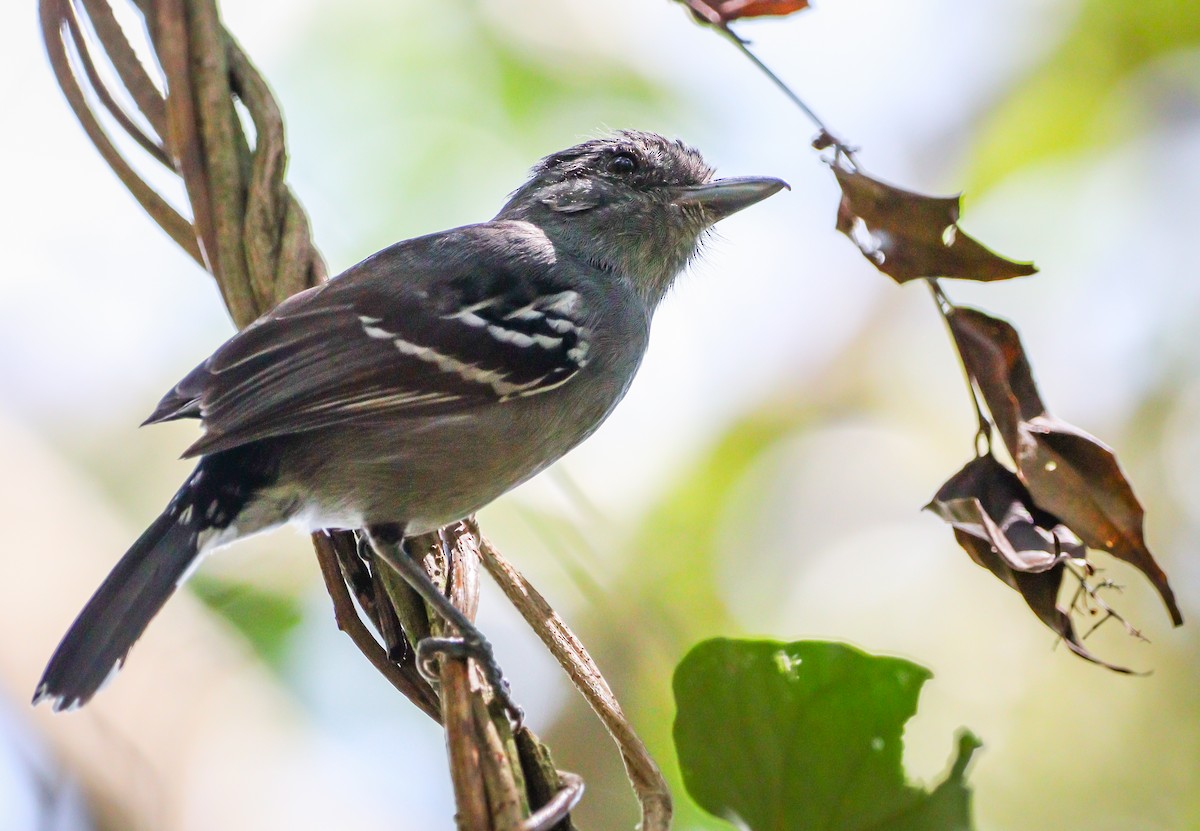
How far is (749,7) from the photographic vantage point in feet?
7.06

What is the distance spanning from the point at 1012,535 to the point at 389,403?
1670 millimetres

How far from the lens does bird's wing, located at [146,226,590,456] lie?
9.05 ft

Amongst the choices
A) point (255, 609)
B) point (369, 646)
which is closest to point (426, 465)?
point (369, 646)

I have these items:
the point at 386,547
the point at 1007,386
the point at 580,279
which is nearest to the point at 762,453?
the point at 580,279

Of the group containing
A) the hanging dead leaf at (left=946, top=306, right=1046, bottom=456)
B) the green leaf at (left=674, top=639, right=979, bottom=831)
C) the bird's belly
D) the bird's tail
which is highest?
the bird's tail

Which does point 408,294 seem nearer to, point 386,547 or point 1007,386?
point 386,547

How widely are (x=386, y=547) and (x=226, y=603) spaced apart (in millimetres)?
2125

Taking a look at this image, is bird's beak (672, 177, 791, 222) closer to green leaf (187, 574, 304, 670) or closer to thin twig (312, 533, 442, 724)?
thin twig (312, 533, 442, 724)

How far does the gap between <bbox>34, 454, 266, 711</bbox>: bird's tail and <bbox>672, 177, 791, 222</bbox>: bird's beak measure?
1.83 meters

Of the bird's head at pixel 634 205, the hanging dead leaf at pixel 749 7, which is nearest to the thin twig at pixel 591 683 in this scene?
the hanging dead leaf at pixel 749 7

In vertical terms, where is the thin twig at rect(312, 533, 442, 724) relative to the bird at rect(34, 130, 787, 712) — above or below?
below

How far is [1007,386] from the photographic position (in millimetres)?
1913

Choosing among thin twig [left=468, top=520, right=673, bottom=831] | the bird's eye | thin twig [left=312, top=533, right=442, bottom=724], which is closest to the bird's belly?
thin twig [left=312, top=533, right=442, bottom=724]

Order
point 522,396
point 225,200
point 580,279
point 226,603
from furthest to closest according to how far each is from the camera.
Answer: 1. point 226,603
2. point 580,279
3. point 522,396
4. point 225,200
